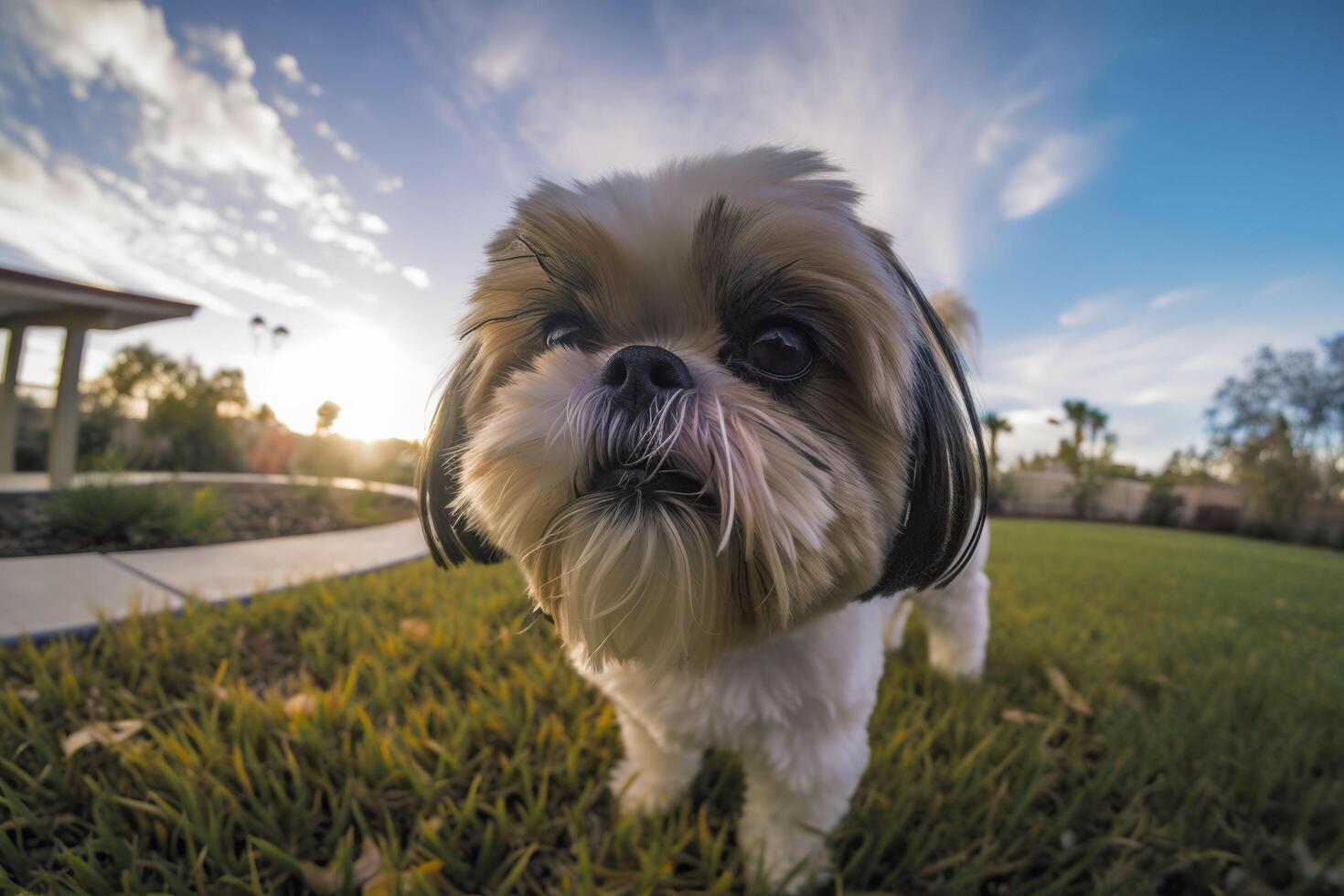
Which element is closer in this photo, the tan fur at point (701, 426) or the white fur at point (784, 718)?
the tan fur at point (701, 426)

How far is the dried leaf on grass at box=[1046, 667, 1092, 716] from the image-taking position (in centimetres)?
216

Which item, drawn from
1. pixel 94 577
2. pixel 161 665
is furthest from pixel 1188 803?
pixel 94 577

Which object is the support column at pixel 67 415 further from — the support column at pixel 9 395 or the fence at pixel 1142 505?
the fence at pixel 1142 505

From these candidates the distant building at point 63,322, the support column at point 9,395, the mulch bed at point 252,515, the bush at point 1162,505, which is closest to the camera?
the mulch bed at point 252,515

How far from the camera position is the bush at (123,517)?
157 inches

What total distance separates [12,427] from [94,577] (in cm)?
570

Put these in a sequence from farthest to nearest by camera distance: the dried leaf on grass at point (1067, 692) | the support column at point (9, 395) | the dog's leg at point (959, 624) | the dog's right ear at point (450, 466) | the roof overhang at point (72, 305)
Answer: the support column at point (9, 395) < the roof overhang at point (72, 305) < the dog's leg at point (959, 624) < the dried leaf on grass at point (1067, 692) < the dog's right ear at point (450, 466)

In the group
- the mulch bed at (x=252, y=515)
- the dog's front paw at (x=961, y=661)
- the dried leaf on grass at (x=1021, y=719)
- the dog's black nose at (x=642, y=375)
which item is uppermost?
the dog's black nose at (x=642, y=375)

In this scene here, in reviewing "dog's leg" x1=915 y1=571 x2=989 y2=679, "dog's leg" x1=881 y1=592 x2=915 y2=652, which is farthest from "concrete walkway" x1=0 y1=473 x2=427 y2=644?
"dog's leg" x1=915 y1=571 x2=989 y2=679

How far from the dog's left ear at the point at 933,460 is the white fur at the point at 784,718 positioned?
0.67 ft

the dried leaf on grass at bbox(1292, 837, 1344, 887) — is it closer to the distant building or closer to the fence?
the fence

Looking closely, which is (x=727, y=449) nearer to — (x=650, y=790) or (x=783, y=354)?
(x=783, y=354)

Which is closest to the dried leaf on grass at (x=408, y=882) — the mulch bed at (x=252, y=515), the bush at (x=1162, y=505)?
the mulch bed at (x=252, y=515)

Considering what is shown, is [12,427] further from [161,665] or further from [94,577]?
[161,665]
